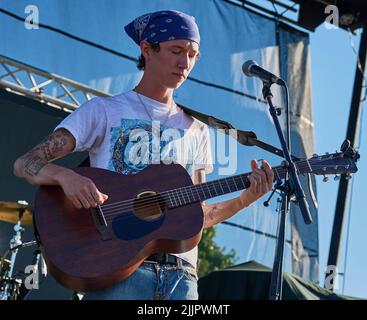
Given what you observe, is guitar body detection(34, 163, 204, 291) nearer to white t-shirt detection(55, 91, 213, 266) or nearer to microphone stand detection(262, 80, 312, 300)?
white t-shirt detection(55, 91, 213, 266)

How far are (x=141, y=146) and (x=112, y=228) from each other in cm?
46

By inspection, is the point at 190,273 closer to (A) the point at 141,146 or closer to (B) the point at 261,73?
(A) the point at 141,146

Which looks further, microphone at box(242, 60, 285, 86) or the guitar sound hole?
microphone at box(242, 60, 285, 86)

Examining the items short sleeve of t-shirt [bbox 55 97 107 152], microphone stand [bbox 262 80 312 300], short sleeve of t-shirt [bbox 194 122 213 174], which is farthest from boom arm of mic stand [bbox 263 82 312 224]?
short sleeve of t-shirt [bbox 55 97 107 152]

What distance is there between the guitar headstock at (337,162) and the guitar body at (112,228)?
30.2 inches

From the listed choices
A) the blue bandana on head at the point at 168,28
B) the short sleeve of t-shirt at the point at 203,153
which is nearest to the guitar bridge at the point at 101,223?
the short sleeve of t-shirt at the point at 203,153

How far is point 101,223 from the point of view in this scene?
3.25 meters

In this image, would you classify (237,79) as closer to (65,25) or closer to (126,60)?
(126,60)

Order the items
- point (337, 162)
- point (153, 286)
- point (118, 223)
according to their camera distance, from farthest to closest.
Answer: point (337, 162)
point (118, 223)
point (153, 286)

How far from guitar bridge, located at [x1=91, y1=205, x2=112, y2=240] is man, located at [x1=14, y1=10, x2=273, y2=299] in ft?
0.18

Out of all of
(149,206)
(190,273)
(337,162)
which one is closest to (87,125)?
(149,206)

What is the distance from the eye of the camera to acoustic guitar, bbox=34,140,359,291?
3.11 meters

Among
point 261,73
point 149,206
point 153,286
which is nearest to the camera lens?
point 153,286
